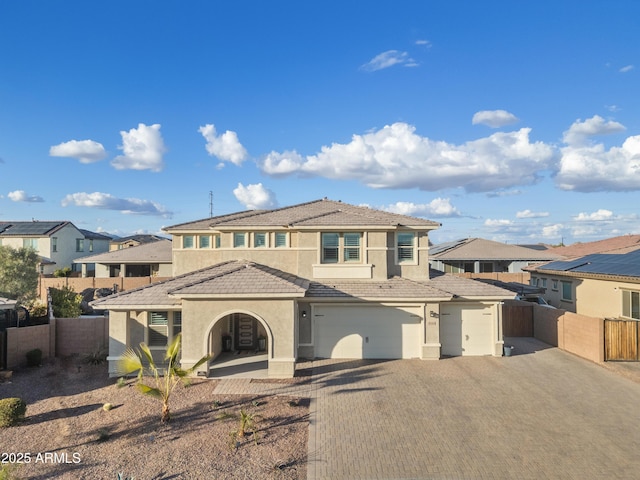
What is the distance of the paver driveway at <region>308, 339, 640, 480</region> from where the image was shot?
332 inches

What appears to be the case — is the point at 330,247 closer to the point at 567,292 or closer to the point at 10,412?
the point at 10,412

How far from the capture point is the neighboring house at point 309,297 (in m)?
14.5

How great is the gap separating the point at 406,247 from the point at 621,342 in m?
9.74

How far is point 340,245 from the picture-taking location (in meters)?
18.3

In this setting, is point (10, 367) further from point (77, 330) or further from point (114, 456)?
point (114, 456)

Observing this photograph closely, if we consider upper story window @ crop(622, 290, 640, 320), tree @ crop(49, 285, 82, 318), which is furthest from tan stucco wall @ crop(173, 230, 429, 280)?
upper story window @ crop(622, 290, 640, 320)

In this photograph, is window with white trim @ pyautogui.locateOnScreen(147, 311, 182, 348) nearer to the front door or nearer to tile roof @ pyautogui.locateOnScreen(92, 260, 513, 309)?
tile roof @ pyautogui.locateOnScreen(92, 260, 513, 309)

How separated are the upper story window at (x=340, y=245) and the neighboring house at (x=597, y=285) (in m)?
13.2

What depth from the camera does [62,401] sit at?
40.1 feet

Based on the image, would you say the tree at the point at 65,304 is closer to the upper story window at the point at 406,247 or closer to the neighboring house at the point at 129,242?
the upper story window at the point at 406,247

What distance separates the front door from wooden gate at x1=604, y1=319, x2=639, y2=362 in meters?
15.4

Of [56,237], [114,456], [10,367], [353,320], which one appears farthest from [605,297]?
[56,237]

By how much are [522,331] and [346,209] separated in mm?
11889

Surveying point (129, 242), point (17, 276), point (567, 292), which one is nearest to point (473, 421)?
point (567, 292)
